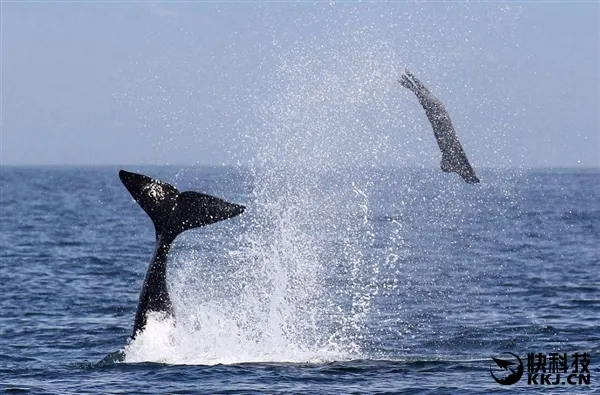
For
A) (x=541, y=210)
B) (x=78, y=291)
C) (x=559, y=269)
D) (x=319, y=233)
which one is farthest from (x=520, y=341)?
(x=541, y=210)

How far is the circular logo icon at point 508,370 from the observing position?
20.0 meters

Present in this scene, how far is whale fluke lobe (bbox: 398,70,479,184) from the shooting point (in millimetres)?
20438

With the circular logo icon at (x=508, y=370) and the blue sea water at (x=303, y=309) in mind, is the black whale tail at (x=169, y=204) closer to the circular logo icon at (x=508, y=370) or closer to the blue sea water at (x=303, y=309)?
the blue sea water at (x=303, y=309)

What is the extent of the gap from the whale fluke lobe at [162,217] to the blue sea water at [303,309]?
412 millimetres

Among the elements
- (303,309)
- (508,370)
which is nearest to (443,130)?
(508,370)

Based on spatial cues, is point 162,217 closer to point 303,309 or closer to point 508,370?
point 508,370

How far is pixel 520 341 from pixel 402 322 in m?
3.34

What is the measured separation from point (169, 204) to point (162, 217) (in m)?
0.24

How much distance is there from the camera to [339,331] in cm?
2548

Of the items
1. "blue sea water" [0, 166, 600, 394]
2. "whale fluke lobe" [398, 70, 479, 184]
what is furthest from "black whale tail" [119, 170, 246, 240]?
"whale fluke lobe" [398, 70, 479, 184]

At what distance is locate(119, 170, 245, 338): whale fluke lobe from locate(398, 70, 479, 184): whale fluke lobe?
3534mm

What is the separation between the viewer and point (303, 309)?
2848cm

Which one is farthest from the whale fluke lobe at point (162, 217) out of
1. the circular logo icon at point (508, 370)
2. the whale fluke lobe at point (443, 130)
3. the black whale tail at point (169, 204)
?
the circular logo icon at point (508, 370)

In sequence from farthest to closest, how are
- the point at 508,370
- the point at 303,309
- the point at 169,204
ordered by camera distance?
the point at 303,309
the point at 169,204
the point at 508,370
